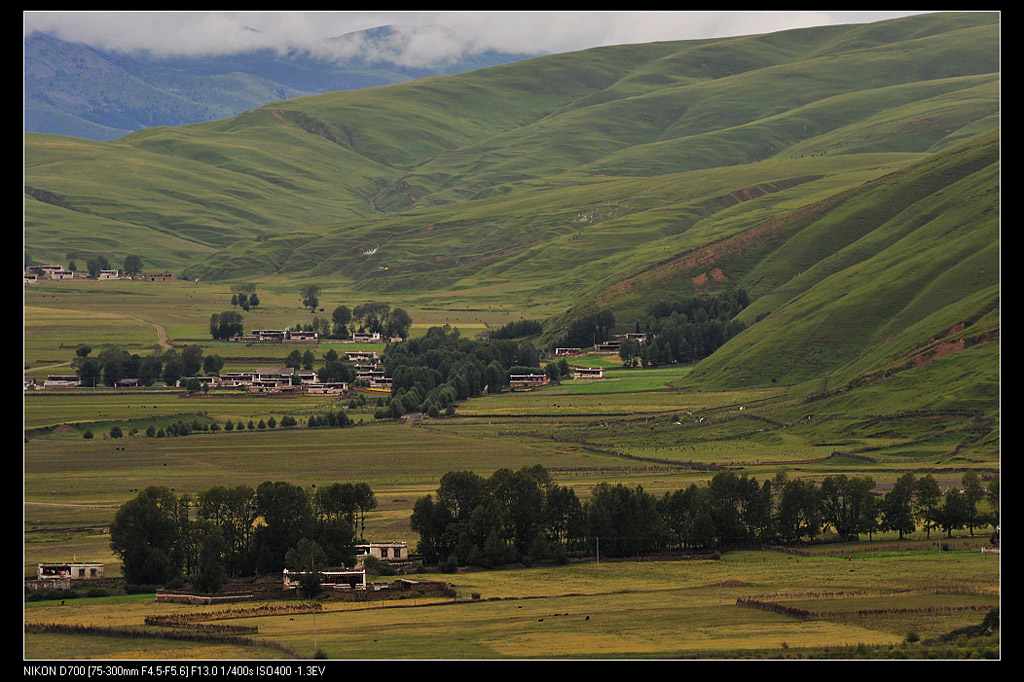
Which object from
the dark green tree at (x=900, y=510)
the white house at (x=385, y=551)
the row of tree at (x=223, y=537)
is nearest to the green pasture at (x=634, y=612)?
the row of tree at (x=223, y=537)

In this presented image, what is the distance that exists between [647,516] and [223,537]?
35.8 meters

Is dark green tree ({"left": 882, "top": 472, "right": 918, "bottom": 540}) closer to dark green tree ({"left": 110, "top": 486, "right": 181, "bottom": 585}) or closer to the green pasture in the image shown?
the green pasture

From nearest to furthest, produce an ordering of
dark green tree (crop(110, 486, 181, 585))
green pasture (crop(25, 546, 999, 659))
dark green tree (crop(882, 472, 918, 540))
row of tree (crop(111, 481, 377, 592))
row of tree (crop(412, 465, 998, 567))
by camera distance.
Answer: green pasture (crop(25, 546, 999, 659)), row of tree (crop(111, 481, 377, 592)), dark green tree (crop(110, 486, 181, 585)), row of tree (crop(412, 465, 998, 567)), dark green tree (crop(882, 472, 918, 540))

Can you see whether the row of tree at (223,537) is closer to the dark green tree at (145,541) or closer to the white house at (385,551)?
the dark green tree at (145,541)

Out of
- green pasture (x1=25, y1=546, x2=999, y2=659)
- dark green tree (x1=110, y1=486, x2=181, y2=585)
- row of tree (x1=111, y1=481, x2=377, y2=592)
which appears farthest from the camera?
→ dark green tree (x1=110, y1=486, x2=181, y2=585)

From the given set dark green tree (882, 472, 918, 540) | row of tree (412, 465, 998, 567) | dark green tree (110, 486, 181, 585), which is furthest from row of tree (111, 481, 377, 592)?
dark green tree (882, 472, 918, 540)

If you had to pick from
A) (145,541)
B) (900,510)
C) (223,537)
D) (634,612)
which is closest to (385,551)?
(223,537)

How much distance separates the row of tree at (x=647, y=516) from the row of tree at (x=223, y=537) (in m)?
9.57

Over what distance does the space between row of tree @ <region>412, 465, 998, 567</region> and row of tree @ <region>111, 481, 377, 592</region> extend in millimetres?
9566

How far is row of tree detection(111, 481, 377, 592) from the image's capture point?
315ft

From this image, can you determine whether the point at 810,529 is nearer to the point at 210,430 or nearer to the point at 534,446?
the point at 534,446

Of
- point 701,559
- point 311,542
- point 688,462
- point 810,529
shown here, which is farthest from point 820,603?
point 688,462

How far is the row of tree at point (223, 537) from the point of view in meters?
95.9
